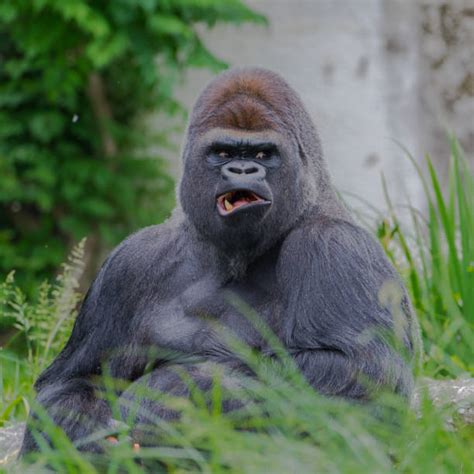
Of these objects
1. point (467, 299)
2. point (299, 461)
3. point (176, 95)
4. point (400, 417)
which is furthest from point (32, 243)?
point (299, 461)

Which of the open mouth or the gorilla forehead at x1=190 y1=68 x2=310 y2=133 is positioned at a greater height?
the gorilla forehead at x1=190 y1=68 x2=310 y2=133

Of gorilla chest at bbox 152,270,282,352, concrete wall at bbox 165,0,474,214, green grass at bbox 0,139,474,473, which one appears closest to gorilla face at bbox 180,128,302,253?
gorilla chest at bbox 152,270,282,352

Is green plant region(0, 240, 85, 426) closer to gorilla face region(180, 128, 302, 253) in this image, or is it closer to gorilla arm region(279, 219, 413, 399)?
gorilla face region(180, 128, 302, 253)

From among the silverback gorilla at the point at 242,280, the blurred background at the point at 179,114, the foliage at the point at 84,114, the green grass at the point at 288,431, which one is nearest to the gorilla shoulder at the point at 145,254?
the silverback gorilla at the point at 242,280

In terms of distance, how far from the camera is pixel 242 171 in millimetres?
3270

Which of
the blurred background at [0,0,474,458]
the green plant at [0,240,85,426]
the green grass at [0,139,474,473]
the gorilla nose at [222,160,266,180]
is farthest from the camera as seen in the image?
the blurred background at [0,0,474,458]

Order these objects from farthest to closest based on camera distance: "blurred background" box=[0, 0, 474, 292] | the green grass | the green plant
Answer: "blurred background" box=[0, 0, 474, 292] → the green plant → the green grass

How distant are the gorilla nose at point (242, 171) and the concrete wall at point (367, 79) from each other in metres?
3.92

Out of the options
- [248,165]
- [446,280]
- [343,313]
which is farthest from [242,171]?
[446,280]

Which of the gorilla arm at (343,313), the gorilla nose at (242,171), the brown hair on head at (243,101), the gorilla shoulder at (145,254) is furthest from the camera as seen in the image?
the gorilla shoulder at (145,254)

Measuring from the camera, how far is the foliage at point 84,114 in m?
6.51

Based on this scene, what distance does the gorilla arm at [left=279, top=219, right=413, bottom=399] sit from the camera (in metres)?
3.11

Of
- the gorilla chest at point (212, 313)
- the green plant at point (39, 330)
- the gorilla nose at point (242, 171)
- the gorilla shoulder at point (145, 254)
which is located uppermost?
the gorilla nose at point (242, 171)

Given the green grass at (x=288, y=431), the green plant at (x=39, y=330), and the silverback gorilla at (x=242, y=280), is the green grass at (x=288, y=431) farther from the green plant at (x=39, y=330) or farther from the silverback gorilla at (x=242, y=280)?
the silverback gorilla at (x=242, y=280)
